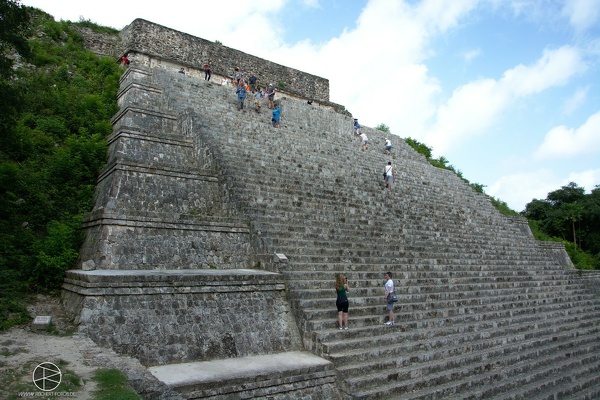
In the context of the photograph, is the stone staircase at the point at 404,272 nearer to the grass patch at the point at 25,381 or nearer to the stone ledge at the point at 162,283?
the stone ledge at the point at 162,283

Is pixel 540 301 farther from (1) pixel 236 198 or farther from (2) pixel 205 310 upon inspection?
(2) pixel 205 310

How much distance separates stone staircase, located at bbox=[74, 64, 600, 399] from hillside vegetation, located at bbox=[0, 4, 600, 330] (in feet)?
5.63

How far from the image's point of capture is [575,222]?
27719 millimetres

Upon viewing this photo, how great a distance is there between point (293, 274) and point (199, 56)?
50.3 ft

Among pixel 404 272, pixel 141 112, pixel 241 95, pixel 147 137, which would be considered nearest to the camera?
pixel 404 272

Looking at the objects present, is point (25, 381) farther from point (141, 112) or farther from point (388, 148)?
point (388, 148)

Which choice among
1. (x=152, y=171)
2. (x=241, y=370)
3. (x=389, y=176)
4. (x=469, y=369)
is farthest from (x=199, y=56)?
(x=469, y=369)

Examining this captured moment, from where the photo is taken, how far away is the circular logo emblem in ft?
13.0

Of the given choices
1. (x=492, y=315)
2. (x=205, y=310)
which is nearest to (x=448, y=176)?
(x=492, y=315)

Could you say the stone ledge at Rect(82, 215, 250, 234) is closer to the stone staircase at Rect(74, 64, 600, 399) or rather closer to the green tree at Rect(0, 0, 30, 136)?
the stone staircase at Rect(74, 64, 600, 399)

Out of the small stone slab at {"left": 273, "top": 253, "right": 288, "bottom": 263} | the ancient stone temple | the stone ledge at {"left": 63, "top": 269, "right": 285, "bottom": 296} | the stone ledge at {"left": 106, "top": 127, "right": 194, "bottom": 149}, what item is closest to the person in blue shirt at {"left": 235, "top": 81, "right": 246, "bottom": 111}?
the ancient stone temple

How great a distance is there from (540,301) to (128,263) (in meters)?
10.3

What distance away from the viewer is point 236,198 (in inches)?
374

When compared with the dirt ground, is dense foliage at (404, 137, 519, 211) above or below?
above
